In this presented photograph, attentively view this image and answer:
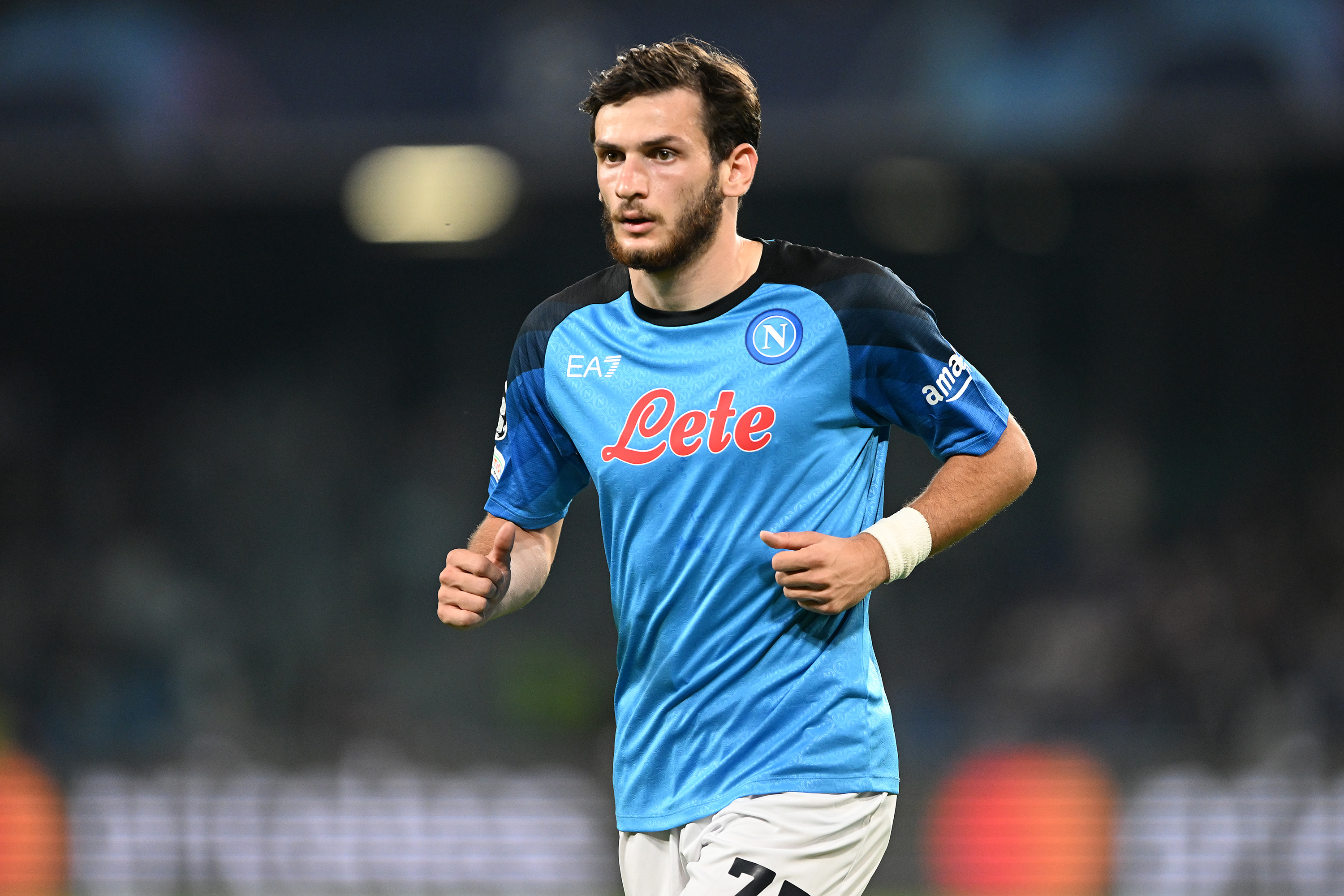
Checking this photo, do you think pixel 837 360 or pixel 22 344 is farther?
pixel 22 344

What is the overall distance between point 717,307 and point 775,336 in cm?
15

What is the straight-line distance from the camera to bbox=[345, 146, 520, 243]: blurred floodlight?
11.2 meters

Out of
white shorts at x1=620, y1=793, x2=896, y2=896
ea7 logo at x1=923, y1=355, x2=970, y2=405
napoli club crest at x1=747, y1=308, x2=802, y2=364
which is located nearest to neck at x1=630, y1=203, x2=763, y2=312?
napoli club crest at x1=747, y1=308, x2=802, y2=364

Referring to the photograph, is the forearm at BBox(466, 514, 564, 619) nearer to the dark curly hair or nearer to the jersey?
the jersey

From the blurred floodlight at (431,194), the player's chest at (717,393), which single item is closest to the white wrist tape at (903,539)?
the player's chest at (717,393)

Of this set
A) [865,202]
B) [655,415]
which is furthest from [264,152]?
[655,415]

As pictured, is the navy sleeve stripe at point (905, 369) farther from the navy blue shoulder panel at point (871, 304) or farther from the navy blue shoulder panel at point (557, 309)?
the navy blue shoulder panel at point (557, 309)

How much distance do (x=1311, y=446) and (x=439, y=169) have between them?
762 cm

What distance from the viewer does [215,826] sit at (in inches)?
372

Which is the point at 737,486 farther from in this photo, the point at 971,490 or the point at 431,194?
the point at 431,194

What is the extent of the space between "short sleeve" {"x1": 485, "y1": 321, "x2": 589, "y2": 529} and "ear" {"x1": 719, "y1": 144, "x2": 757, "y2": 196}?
0.54 m

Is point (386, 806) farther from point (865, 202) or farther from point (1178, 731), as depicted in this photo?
point (865, 202)

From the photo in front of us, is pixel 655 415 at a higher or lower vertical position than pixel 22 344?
lower

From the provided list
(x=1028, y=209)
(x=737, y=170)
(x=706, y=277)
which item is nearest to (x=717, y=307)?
(x=706, y=277)
